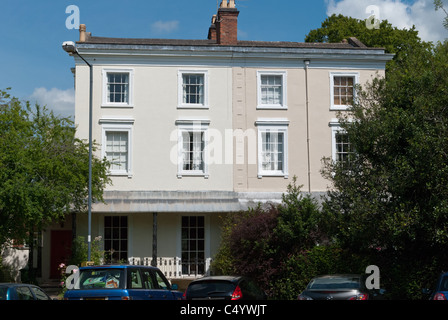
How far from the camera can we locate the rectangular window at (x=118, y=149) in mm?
29812

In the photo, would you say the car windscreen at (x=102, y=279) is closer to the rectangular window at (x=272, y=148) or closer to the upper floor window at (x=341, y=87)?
the rectangular window at (x=272, y=148)

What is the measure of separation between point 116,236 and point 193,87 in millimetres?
7945

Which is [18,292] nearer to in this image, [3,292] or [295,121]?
[3,292]

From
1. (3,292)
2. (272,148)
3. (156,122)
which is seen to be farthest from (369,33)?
(3,292)

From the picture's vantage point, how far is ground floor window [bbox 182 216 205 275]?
98.4 ft

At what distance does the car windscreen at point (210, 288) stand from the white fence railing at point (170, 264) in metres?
12.7

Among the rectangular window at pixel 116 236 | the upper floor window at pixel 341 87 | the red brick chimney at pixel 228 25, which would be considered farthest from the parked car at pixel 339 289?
the red brick chimney at pixel 228 25

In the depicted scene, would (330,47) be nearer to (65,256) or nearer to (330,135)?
(330,135)

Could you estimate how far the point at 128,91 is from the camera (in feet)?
99.5

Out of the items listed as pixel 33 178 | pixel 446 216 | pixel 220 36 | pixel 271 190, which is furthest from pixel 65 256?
pixel 446 216

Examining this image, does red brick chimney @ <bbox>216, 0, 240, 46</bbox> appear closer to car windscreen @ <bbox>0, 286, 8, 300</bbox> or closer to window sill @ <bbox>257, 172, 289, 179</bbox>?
window sill @ <bbox>257, 172, 289, 179</bbox>

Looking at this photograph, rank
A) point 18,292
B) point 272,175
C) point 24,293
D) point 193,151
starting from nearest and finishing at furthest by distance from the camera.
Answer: point 18,292
point 24,293
point 193,151
point 272,175

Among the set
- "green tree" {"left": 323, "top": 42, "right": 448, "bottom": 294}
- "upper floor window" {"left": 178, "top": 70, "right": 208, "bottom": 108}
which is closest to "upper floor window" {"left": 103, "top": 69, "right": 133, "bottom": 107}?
"upper floor window" {"left": 178, "top": 70, "right": 208, "bottom": 108}

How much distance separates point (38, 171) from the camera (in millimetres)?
25562
